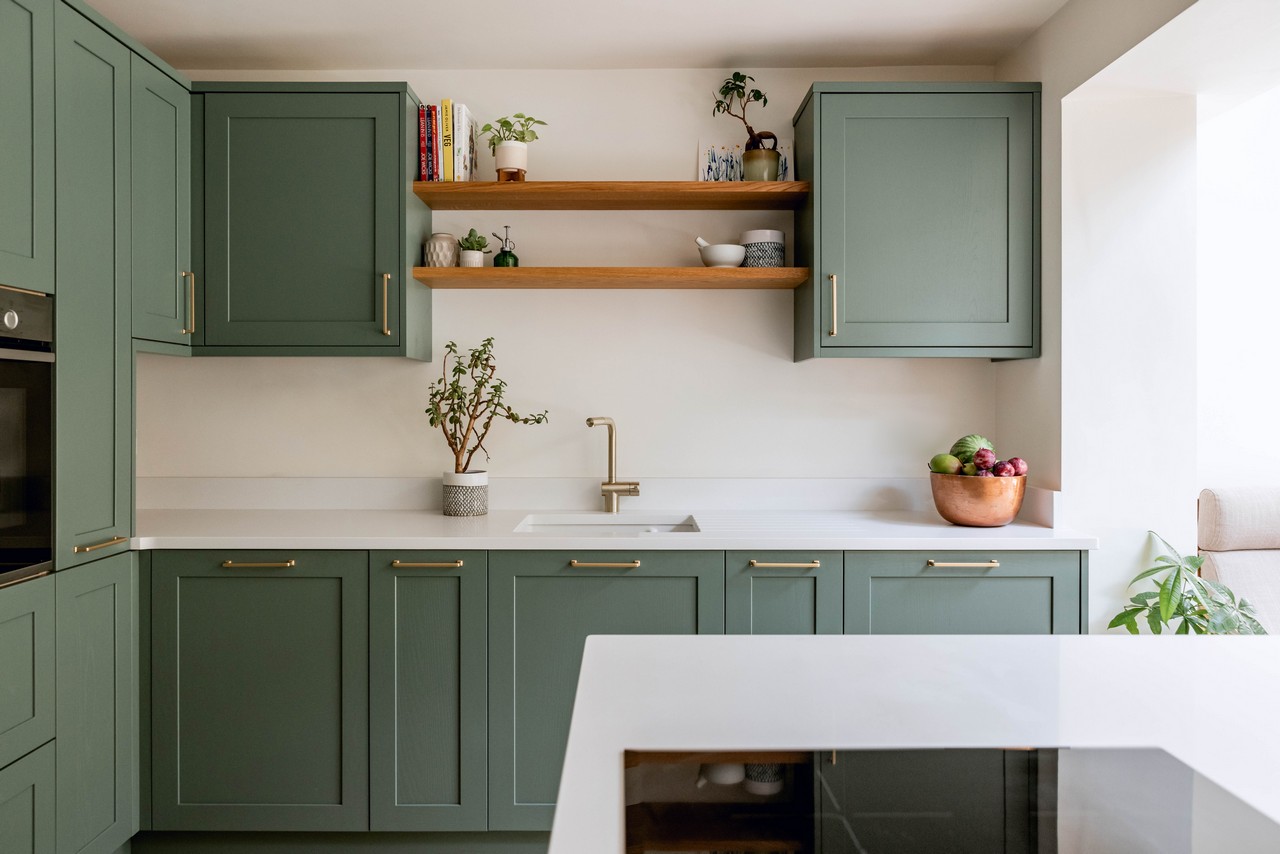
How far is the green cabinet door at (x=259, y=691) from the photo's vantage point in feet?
7.67

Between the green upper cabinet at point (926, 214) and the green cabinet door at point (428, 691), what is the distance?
1.32 meters

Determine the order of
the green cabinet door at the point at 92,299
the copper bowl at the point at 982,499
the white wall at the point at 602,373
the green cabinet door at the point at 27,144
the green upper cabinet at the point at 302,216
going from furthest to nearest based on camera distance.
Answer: the white wall at the point at 602,373
the green upper cabinet at the point at 302,216
the copper bowl at the point at 982,499
the green cabinet door at the point at 92,299
the green cabinet door at the point at 27,144

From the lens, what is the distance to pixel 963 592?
2359mm

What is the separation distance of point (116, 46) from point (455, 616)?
5.54ft

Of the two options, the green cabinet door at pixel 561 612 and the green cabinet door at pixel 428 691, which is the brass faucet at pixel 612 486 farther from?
the green cabinet door at pixel 428 691

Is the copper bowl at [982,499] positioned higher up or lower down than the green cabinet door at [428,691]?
higher up

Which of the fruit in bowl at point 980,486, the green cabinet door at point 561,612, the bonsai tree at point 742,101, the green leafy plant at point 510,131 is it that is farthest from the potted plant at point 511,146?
the fruit in bowl at point 980,486

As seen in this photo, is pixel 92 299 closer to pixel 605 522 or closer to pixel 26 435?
pixel 26 435

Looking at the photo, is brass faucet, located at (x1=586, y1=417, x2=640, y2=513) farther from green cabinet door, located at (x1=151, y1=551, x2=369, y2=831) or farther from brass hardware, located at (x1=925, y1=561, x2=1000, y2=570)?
brass hardware, located at (x1=925, y1=561, x2=1000, y2=570)

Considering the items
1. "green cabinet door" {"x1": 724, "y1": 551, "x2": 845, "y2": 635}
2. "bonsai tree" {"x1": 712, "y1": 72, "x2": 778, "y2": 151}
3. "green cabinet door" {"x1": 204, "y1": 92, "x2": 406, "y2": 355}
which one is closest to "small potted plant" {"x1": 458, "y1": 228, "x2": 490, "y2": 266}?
"green cabinet door" {"x1": 204, "y1": 92, "x2": 406, "y2": 355}

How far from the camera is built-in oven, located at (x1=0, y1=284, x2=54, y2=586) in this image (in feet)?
5.91

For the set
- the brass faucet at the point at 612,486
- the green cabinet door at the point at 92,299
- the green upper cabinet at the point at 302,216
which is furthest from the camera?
the brass faucet at the point at 612,486

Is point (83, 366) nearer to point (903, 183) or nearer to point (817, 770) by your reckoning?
point (817, 770)

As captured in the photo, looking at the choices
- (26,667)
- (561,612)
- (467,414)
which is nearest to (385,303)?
(467,414)
